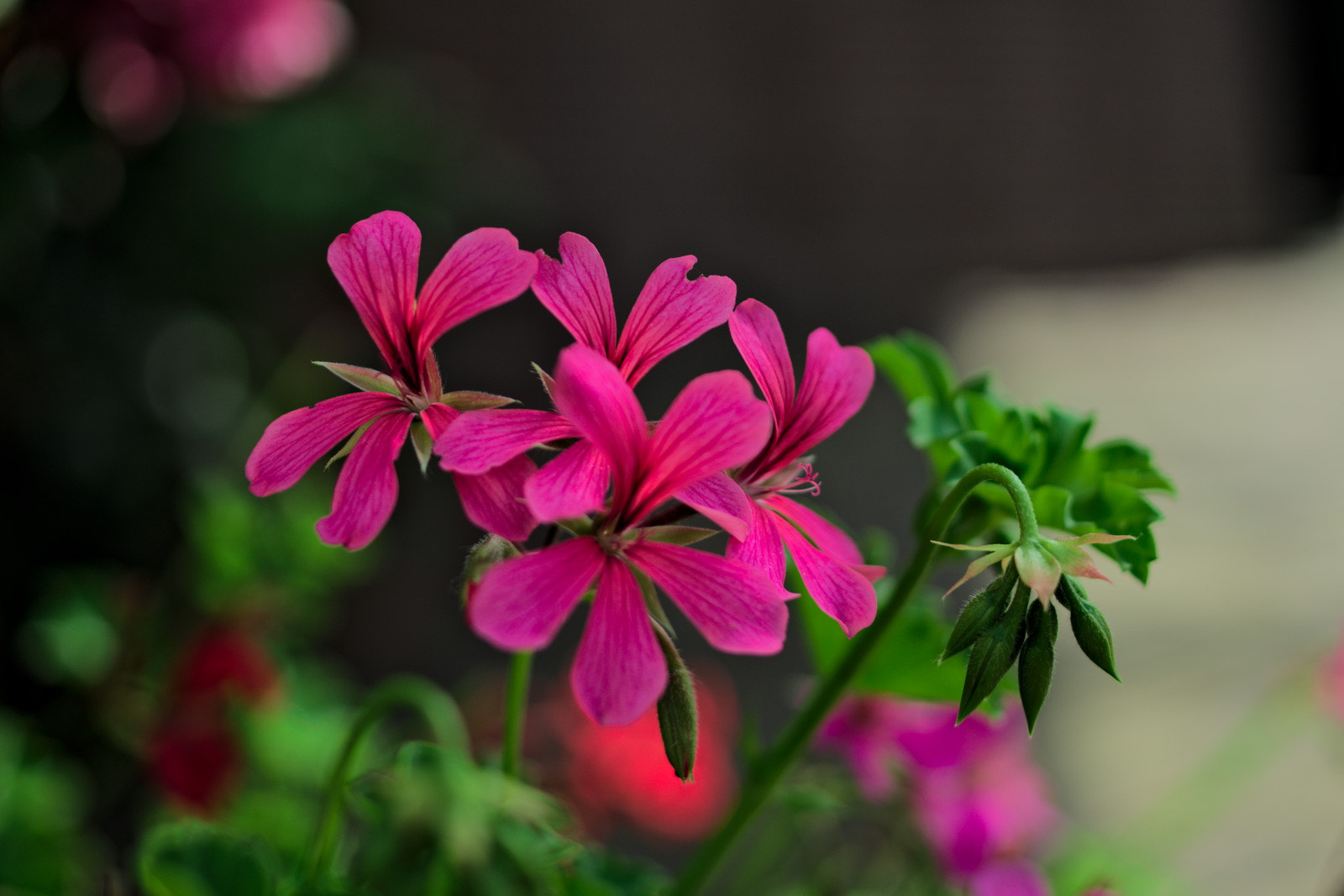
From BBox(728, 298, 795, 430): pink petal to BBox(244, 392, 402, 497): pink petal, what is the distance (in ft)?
0.31

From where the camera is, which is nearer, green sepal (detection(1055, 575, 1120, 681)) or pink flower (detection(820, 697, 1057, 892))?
green sepal (detection(1055, 575, 1120, 681))

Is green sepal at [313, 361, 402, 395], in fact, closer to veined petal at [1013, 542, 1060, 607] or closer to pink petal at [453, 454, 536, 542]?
pink petal at [453, 454, 536, 542]

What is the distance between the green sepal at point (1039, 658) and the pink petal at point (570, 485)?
0.11 m

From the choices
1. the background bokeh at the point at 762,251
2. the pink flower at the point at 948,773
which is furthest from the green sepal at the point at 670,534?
the pink flower at the point at 948,773

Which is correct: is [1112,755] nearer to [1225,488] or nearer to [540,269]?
[1225,488]

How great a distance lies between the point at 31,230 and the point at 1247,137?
3.60 metres

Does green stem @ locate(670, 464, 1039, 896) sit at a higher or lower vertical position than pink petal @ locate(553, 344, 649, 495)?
lower

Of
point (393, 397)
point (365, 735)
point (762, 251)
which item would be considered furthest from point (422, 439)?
point (762, 251)

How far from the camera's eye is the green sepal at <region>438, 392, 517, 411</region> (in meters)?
0.26

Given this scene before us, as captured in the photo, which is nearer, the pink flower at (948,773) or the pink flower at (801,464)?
the pink flower at (801,464)

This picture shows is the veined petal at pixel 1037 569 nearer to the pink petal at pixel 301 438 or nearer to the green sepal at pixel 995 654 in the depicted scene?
the green sepal at pixel 995 654

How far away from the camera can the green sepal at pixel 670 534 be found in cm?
26

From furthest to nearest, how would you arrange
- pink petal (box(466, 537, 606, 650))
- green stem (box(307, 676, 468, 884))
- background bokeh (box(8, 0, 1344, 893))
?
background bokeh (box(8, 0, 1344, 893)) → green stem (box(307, 676, 468, 884)) → pink petal (box(466, 537, 606, 650))

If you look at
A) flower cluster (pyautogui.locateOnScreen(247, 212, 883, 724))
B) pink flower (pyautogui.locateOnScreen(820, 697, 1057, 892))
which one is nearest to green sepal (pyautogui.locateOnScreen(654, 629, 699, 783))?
flower cluster (pyautogui.locateOnScreen(247, 212, 883, 724))
